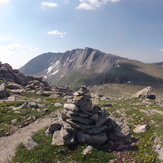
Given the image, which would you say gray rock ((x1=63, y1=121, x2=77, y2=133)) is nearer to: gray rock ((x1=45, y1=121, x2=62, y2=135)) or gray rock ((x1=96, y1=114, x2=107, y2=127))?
gray rock ((x1=45, y1=121, x2=62, y2=135))

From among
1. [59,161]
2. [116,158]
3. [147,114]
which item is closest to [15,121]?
[59,161]

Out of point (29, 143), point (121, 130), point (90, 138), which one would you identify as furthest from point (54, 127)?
point (121, 130)

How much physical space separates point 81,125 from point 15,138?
8063mm

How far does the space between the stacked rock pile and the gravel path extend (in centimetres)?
309

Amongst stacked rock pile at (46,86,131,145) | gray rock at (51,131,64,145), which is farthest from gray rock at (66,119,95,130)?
gray rock at (51,131,64,145)

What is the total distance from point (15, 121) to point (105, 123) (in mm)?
12855

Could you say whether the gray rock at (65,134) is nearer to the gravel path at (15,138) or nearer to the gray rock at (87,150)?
the gray rock at (87,150)

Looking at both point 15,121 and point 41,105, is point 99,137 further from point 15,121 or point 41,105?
point 41,105

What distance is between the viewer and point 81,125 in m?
16.4

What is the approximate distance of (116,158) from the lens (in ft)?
44.6

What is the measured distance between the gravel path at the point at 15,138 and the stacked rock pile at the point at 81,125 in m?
3.09

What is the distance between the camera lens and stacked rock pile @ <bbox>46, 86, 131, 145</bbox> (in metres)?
15.6

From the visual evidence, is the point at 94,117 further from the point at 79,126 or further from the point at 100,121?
the point at 79,126

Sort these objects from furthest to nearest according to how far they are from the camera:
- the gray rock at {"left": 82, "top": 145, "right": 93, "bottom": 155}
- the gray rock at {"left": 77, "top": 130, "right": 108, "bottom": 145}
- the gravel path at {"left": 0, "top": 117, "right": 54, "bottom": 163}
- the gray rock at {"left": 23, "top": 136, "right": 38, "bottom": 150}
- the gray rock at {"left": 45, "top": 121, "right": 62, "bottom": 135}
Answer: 1. the gray rock at {"left": 45, "top": 121, "right": 62, "bottom": 135}
2. the gray rock at {"left": 77, "top": 130, "right": 108, "bottom": 145}
3. the gray rock at {"left": 23, "top": 136, "right": 38, "bottom": 150}
4. the gravel path at {"left": 0, "top": 117, "right": 54, "bottom": 163}
5. the gray rock at {"left": 82, "top": 145, "right": 93, "bottom": 155}
